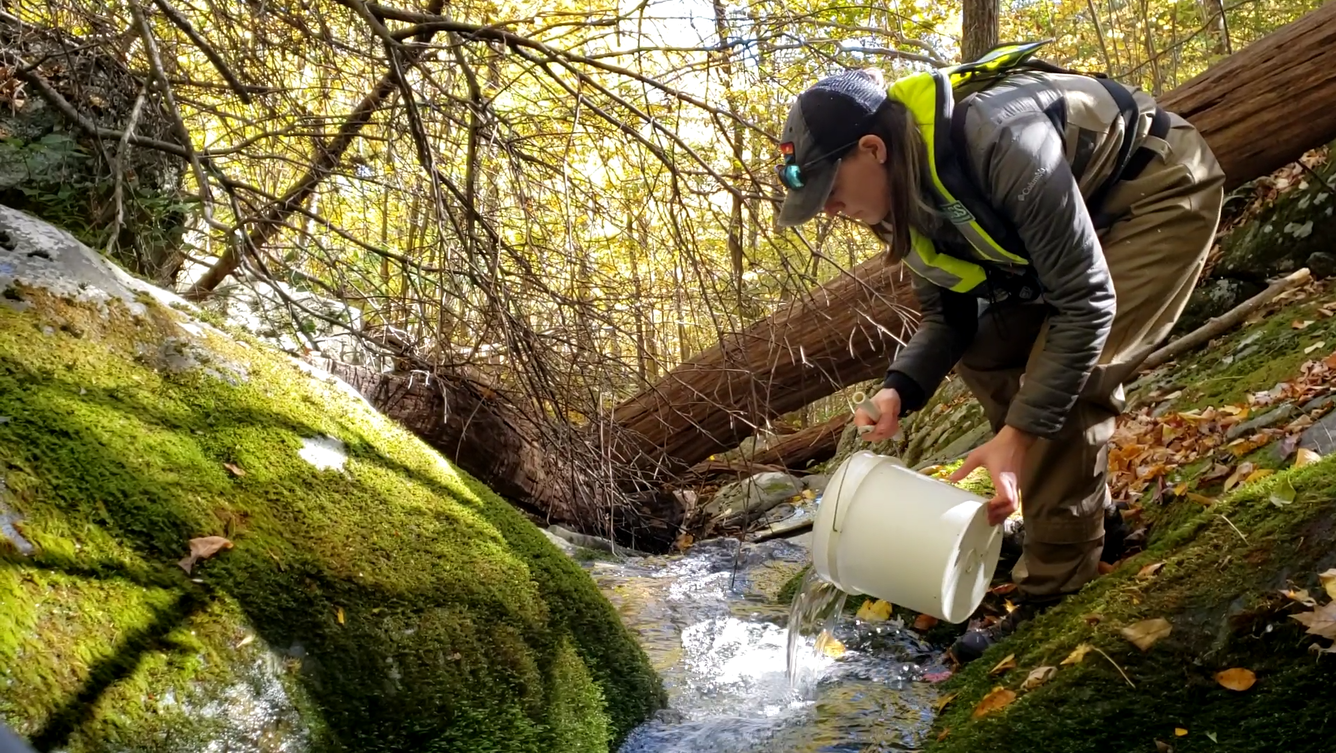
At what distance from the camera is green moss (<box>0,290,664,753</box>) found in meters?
1.88

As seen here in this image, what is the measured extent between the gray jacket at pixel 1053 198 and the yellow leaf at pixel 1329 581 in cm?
70

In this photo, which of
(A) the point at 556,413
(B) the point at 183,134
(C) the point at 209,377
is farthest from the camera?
(A) the point at 556,413

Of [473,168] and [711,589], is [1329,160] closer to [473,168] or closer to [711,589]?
[711,589]

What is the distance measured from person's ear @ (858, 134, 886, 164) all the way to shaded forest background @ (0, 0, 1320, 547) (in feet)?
3.78

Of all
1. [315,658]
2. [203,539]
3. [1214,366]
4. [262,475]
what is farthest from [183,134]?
[1214,366]

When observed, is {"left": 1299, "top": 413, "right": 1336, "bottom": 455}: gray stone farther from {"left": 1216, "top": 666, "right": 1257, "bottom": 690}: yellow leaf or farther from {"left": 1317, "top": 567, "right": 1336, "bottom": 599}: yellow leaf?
{"left": 1216, "top": 666, "right": 1257, "bottom": 690}: yellow leaf

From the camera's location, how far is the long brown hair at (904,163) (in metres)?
2.45

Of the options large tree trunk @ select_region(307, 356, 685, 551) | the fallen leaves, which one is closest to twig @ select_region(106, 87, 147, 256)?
large tree trunk @ select_region(307, 356, 685, 551)

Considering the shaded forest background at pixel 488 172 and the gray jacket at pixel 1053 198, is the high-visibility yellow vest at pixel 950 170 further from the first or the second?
the shaded forest background at pixel 488 172

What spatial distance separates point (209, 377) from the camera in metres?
2.70

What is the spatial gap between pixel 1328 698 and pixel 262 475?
2.54 metres

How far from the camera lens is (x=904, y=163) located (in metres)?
2.48

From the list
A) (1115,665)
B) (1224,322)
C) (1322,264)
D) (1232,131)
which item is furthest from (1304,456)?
(1232,131)

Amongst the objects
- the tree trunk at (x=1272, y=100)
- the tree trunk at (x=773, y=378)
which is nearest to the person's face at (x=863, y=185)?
the tree trunk at (x=773, y=378)
